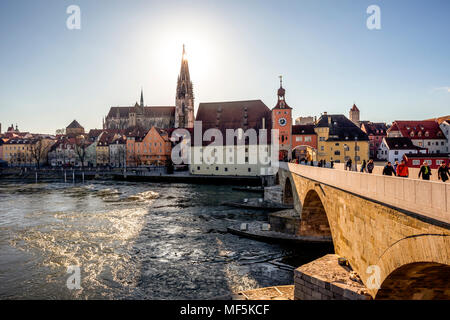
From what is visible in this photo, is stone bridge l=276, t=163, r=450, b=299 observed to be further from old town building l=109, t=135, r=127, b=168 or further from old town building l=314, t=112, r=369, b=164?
old town building l=109, t=135, r=127, b=168

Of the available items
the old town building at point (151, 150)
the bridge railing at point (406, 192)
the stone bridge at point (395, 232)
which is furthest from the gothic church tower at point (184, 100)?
the bridge railing at point (406, 192)

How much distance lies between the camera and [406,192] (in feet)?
24.7

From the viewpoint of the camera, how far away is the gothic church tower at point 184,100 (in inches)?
4205

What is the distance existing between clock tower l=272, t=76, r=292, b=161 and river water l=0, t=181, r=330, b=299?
28.1 metres

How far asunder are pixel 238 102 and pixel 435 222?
223 feet

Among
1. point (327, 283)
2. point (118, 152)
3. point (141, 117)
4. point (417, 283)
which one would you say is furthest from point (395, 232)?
point (141, 117)

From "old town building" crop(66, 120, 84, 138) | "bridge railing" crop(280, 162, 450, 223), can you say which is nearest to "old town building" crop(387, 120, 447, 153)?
"bridge railing" crop(280, 162, 450, 223)

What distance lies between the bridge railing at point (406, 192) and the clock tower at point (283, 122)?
155 feet

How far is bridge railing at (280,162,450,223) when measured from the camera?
6.20 meters

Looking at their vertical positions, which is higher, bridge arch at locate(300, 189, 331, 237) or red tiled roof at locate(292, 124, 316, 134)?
red tiled roof at locate(292, 124, 316, 134)

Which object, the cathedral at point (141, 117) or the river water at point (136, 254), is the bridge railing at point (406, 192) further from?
the cathedral at point (141, 117)

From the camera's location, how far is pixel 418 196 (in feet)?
23.0
